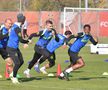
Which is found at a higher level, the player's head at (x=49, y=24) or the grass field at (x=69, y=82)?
the player's head at (x=49, y=24)

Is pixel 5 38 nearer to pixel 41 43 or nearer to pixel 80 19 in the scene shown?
pixel 41 43

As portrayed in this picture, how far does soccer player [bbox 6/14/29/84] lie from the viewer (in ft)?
53.2

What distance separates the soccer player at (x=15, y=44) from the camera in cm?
1622

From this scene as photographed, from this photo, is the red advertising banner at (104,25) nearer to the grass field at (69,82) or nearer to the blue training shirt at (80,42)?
the grass field at (69,82)

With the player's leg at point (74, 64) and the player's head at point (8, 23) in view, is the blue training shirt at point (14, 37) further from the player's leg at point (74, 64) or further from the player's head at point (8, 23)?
the player's leg at point (74, 64)

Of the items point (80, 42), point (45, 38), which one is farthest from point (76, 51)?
point (45, 38)

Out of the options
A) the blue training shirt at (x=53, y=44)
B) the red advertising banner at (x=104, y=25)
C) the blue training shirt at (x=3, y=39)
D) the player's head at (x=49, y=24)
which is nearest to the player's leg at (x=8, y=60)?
the blue training shirt at (x=3, y=39)

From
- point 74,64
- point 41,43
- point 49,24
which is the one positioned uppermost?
point 49,24

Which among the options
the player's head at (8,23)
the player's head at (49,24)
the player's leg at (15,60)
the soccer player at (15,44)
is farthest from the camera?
the player's head at (49,24)

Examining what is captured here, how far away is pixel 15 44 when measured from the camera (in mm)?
16562

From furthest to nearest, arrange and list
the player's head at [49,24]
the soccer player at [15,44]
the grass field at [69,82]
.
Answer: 1. the player's head at [49,24]
2. the soccer player at [15,44]
3. the grass field at [69,82]

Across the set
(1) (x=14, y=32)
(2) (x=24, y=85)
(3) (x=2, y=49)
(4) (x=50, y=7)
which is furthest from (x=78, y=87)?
(4) (x=50, y=7)

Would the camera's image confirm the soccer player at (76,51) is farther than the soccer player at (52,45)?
No

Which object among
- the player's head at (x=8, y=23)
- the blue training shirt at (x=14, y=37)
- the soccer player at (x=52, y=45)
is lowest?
the soccer player at (x=52, y=45)
